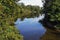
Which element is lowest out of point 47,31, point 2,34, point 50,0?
point 47,31

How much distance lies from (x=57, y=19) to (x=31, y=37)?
768 centimetres

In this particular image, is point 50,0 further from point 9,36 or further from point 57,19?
point 9,36

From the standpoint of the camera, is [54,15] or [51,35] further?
[54,15]

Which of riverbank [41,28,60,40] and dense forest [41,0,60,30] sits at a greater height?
dense forest [41,0,60,30]

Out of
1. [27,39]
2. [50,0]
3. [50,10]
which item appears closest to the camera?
[27,39]

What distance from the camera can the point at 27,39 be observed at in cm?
3128

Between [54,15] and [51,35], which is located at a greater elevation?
[54,15]

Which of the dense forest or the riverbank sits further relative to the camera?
the dense forest

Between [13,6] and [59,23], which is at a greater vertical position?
[13,6]

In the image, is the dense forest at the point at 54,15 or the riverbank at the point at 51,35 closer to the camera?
the riverbank at the point at 51,35

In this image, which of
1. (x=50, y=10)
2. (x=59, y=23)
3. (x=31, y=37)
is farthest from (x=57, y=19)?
(x=31, y=37)

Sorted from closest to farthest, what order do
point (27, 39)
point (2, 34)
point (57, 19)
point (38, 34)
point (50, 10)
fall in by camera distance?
point (2, 34) < point (27, 39) < point (38, 34) < point (57, 19) < point (50, 10)

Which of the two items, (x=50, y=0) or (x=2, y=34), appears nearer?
(x=2, y=34)

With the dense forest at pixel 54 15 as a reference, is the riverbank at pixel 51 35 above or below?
below
